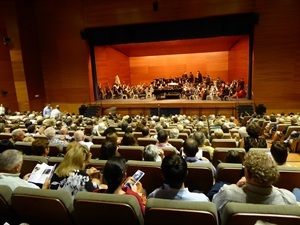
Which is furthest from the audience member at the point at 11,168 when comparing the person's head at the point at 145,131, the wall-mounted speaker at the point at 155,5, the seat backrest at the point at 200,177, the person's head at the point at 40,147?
the wall-mounted speaker at the point at 155,5

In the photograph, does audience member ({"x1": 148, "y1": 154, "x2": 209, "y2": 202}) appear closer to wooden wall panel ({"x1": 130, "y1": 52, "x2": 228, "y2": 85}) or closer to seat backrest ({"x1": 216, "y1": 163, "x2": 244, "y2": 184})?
seat backrest ({"x1": 216, "y1": 163, "x2": 244, "y2": 184})

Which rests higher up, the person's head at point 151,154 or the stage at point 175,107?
the person's head at point 151,154

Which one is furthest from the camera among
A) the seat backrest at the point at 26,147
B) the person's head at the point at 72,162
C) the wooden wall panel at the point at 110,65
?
the wooden wall panel at the point at 110,65

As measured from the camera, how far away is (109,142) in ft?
11.2

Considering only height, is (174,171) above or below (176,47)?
below


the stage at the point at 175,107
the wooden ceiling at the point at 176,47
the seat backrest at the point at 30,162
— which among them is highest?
the wooden ceiling at the point at 176,47

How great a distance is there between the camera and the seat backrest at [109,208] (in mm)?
1760

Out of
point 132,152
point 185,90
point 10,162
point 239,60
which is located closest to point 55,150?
point 132,152

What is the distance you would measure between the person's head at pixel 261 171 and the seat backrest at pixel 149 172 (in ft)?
3.72

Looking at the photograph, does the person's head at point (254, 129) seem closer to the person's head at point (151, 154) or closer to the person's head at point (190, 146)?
the person's head at point (190, 146)

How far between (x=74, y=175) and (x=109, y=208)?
720 mm

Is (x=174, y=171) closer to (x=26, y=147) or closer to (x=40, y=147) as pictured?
(x=40, y=147)

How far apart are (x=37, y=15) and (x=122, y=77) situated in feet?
21.5

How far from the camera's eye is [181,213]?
164 centimetres
